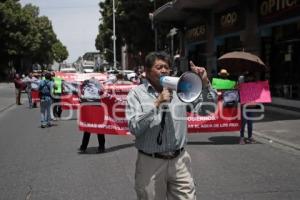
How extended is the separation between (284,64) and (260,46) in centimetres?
170

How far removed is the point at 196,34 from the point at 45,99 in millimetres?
19055

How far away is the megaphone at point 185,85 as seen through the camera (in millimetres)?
3635

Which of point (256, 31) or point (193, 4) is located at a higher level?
point (193, 4)

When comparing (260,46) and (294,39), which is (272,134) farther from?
(260,46)

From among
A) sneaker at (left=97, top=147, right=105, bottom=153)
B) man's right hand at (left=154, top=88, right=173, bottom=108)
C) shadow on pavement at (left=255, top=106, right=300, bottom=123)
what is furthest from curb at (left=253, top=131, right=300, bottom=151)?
man's right hand at (left=154, top=88, right=173, bottom=108)

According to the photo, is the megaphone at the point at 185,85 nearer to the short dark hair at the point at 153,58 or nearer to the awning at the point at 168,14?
the short dark hair at the point at 153,58

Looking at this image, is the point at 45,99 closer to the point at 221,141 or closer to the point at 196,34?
the point at 221,141

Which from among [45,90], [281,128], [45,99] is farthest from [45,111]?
[281,128]

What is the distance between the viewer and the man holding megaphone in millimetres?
4031

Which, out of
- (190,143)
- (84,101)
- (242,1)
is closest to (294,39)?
(242,1)

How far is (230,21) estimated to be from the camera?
25.3 meters

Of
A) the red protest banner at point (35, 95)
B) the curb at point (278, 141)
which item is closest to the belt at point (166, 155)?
the curb at point (278, 141)

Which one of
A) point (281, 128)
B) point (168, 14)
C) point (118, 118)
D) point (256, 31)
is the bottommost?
point (281, 128)

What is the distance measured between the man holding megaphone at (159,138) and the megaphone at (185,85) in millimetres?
166
